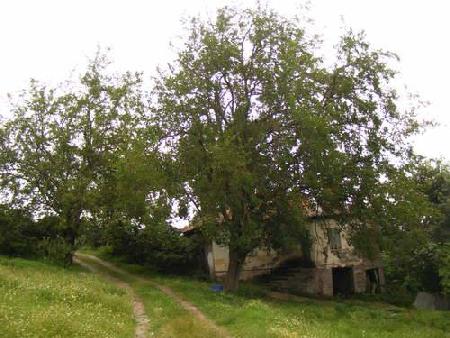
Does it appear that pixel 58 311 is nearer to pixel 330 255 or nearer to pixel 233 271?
pixel 233 271

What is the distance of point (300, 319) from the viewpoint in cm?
2075

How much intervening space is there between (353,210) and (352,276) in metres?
14.9

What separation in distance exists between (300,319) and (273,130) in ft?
33.5

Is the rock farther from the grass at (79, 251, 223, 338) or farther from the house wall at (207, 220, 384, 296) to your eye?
the grass at (79, 251, 223, 338)

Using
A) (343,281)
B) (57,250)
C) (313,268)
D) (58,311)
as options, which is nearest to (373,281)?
(343,281)

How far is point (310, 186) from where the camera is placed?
26375mm

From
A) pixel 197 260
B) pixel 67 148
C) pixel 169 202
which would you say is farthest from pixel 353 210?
pixel 67 148

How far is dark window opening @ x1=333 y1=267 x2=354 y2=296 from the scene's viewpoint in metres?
40.9

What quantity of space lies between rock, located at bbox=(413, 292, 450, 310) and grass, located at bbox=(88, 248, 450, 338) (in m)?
5.45

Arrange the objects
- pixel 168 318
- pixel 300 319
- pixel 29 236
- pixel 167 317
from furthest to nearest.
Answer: pixel 29 236 → pixel 300 319 → pixel 167 317 → pixel 168 318

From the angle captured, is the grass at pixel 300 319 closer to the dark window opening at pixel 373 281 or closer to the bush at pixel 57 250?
the bush at pixel 57 250

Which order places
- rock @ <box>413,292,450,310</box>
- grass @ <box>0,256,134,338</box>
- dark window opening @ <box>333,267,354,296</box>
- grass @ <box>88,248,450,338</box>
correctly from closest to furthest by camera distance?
grass @ <box>0,256,134,338</box>, grass @ <box>88,248,450,338</box>, rock @ <box>413,292,450,310</box>, dark window opening @ <box>333,267,354,296</box>

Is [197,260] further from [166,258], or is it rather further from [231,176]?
[231,176]

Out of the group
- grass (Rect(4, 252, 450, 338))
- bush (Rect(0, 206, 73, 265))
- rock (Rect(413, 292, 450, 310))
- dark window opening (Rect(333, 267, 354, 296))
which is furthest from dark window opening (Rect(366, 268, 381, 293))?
bush (Rect(0, 206, 73, 265))
